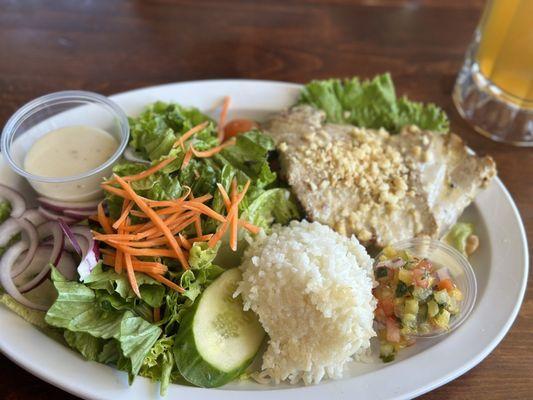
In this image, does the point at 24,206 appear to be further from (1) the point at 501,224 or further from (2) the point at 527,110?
(2) the point at 527,110

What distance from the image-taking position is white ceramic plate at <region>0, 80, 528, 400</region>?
2.01 m

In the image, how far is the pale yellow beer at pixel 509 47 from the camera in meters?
2.73

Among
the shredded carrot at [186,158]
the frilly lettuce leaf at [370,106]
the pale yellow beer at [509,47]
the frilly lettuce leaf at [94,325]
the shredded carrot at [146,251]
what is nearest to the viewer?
the frilly lettuce leaf at [94,325]

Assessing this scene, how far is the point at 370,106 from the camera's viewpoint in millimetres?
2963

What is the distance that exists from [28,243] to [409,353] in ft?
5.71

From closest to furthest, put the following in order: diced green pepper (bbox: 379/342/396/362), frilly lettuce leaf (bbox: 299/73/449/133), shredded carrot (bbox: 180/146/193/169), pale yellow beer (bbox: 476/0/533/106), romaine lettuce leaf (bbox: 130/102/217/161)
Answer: diced green pepper (bbox: 379/342/396/362)
shredded carrot (bbox: 180/146/193/169)
romaine lettuce leaf (bbox: 130/102/217/161)
pale yellow beer (bbox: 476/0/533/106)
frilly lettuce leaf (bbox: 299/73/449/133)

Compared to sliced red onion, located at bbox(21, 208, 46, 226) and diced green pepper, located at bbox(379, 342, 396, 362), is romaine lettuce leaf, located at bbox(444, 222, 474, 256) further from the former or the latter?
sliced red onion, located at bbox(21, 208, 46, 226)

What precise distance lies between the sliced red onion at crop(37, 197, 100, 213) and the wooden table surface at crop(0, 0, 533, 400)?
0.92 meters

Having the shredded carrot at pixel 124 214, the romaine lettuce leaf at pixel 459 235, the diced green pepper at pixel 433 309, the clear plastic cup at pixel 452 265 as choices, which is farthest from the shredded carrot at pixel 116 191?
the romaine lettuce leaf at pixel 459 235

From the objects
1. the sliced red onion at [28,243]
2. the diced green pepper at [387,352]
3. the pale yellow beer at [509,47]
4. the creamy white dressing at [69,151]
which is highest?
the pale yellow beer at [509,47]

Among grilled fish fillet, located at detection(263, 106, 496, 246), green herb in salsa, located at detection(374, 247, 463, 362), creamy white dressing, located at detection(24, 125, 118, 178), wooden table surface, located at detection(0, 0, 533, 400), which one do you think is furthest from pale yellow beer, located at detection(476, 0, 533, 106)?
creamy white dressing, located at detection(24, 125, 118, 178)

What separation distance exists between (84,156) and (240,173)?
2.58 ft

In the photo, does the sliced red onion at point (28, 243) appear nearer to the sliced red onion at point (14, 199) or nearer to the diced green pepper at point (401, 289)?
the sliced red onion at point (14, 199)

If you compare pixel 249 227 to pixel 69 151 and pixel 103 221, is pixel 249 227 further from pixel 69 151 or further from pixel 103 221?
pixel 69 151
